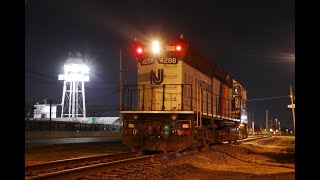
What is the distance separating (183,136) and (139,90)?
3241 millimetres

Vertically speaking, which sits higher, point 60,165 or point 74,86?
point 74,86

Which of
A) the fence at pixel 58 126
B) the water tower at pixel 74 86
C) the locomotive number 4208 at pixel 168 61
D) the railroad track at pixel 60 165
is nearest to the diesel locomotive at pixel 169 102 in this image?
the locomotive number 4208 at pixel 168 61

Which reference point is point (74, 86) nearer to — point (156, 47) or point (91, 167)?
point (156, 47)

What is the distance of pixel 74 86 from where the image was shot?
88.5 meters

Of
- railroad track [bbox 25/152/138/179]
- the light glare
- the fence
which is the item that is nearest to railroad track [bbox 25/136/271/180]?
railroad track [bbox 25/152/138/179]

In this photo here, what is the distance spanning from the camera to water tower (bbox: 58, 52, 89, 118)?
87162 millimetres

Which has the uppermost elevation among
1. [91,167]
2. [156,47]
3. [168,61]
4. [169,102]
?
[156,47]

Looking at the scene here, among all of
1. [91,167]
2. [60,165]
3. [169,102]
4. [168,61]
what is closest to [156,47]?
[168,61]

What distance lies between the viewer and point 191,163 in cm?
1301

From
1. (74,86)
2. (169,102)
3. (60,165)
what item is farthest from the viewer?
(74,86)

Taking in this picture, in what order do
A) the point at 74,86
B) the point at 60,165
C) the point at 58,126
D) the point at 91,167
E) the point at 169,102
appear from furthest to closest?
1. the point at 74,86
2. the point at 58,126
3. the point at 169,102
4. the point at 60,165
5. the point at 91,167
